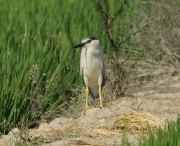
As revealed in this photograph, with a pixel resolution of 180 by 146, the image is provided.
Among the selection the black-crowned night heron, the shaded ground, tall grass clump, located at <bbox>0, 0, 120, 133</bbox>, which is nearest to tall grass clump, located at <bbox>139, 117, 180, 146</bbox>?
the shaded ground

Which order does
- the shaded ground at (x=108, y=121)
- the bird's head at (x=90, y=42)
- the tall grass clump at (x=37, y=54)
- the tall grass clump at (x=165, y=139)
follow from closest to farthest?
1. the tall grass clump at (x=165, y=139)
2. the shaded ground at (x=108, y=121)
3. the tall grass clump at (x=37, y=54)
4. the bird's head at (x=90, y=42)

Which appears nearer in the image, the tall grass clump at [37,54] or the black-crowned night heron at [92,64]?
the tall grass clump at [37,54]

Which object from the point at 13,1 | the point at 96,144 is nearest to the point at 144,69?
the point at 13,1

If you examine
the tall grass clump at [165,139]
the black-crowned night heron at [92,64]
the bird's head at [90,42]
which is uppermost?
the bird's head at [90,42]

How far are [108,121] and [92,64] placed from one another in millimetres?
1422

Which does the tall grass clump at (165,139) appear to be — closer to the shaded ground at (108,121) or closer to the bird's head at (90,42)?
the shaded ground at (108,121)

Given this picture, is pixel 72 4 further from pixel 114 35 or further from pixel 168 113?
pixel 168 113

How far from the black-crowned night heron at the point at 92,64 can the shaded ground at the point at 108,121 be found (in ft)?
1.25

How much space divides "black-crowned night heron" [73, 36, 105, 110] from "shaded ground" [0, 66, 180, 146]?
0.38 m

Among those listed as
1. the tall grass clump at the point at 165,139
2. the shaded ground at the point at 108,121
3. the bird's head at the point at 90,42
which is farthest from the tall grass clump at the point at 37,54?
the tall grass clump at the point at 165,139

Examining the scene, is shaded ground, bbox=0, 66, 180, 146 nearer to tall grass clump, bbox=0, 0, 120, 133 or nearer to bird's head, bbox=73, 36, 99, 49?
tall grass clump, bbox=0, 0, 120, 133

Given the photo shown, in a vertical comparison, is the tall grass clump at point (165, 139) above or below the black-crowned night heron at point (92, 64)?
below

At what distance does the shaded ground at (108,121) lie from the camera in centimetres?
509

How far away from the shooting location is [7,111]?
6801mm
